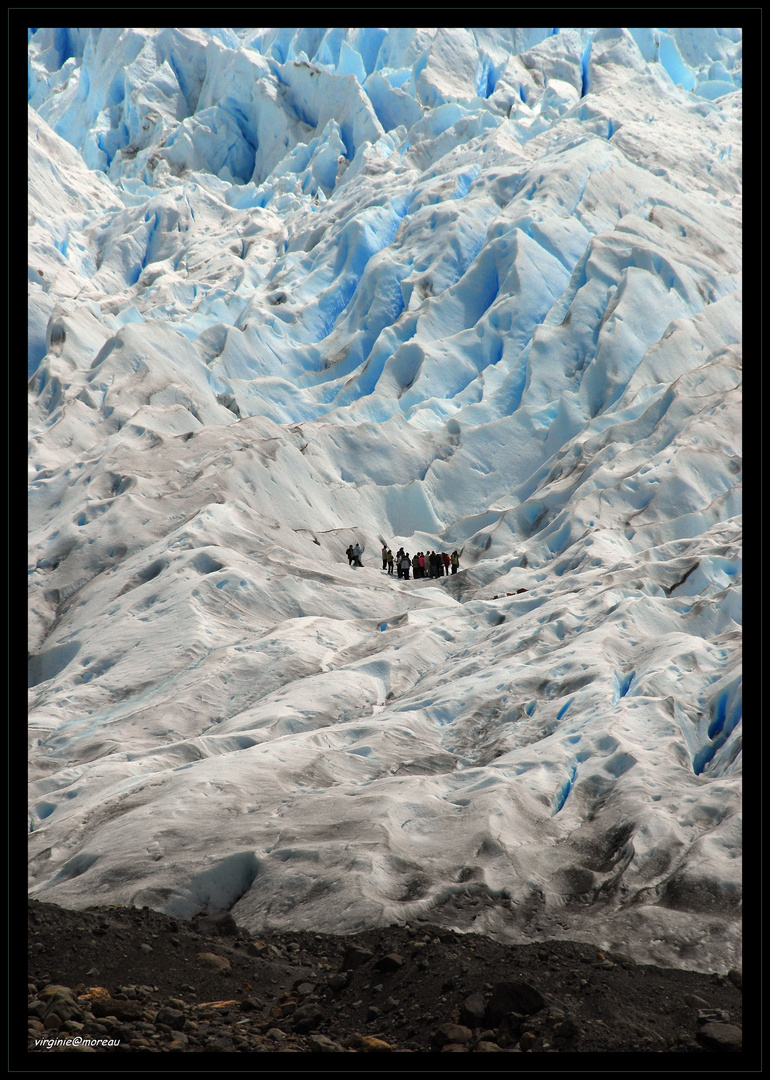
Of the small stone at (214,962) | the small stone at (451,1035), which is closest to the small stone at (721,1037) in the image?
the small stone at (451,1035)

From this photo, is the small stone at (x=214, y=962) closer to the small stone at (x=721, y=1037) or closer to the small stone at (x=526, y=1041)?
the small stone at (x=526, y=1041)

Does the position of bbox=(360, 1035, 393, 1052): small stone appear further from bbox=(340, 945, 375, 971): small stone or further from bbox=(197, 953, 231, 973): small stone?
bbox=(197, 953, 231, 973): small stone

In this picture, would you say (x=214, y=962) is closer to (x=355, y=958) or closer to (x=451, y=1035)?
(x=355, y=958)

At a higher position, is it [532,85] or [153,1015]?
[532,85]

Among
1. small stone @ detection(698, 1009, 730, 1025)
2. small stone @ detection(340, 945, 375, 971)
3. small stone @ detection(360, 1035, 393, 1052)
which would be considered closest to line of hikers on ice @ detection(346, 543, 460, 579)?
small stone @ detection(340, 945, 375, 971)

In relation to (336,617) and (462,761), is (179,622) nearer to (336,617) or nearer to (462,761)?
(336,617)

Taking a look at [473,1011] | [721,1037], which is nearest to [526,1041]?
[473,1011]
